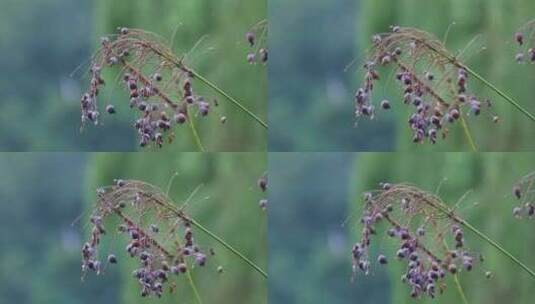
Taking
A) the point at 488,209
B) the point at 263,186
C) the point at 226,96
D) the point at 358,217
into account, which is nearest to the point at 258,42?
the point at 226,96

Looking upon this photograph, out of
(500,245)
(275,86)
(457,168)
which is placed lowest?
(500,245)

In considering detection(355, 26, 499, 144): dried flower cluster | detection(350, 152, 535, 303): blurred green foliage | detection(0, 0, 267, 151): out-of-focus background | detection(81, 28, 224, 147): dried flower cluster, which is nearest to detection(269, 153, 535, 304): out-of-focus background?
detection(350, 152, 535, 303): blurred green foliage

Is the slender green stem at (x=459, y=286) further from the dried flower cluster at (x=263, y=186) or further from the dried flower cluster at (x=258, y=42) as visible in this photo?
the dried flower cluster at (x=258, y=42)

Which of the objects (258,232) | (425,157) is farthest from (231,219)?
(425,157)

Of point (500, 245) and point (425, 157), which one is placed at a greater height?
point (425, 157)

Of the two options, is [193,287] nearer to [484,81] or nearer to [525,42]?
[484,81]

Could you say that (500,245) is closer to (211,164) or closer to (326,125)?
(326,125)

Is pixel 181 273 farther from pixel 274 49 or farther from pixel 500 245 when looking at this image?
pixel 500 245
